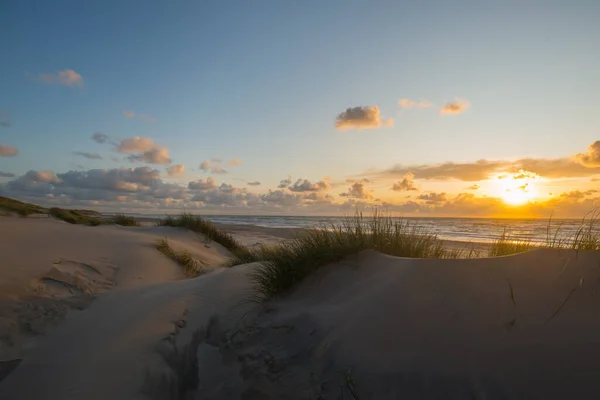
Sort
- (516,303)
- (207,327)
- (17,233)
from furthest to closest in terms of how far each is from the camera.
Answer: (17,233) < (207,327) < (516,303)

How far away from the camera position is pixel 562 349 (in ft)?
5.75

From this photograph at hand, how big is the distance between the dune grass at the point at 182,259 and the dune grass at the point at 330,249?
3.44 m

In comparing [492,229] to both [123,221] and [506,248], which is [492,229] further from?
[123,221]

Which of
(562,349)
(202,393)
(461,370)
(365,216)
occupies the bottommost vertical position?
(202,393)

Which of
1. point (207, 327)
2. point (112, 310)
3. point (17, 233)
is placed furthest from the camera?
point (17, 233)

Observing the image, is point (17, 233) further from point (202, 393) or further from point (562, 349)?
point (562, 349)

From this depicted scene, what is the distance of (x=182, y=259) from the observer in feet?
24.8

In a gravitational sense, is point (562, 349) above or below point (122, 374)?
above

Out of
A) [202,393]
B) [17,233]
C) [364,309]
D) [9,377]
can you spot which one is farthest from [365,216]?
[17,233]

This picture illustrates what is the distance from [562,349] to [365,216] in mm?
3342

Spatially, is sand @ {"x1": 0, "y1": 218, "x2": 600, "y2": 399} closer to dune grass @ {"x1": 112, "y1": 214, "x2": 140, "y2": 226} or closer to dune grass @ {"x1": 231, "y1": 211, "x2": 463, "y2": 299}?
dune grass @ {"x1": 231, "y1": 211, "x2": 463, "y2": 299}

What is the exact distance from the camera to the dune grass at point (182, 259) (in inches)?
282

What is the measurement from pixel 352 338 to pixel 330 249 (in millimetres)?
1448

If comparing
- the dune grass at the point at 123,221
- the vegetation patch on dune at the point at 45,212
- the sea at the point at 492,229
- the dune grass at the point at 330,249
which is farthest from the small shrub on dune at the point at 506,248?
the dune grass at the point at 123,221
